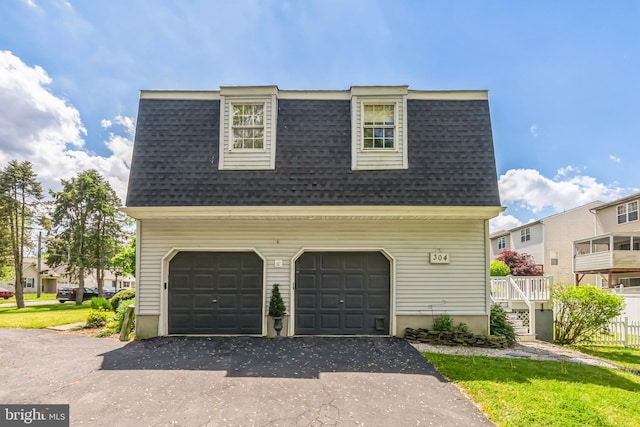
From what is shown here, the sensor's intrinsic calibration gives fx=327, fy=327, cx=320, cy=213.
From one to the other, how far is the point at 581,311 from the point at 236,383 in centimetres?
953

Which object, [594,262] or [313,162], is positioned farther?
[594,262]

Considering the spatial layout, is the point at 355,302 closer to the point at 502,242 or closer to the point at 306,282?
the point at 306,282

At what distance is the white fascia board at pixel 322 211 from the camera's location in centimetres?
779

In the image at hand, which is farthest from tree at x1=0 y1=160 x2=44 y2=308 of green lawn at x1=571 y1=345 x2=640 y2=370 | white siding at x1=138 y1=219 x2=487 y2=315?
green lawn at x1=571 y1=345 x2=640 y2=370

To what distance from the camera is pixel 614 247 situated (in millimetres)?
21141

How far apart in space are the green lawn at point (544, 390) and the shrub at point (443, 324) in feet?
4.08

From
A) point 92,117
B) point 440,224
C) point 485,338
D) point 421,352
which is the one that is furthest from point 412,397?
point 92,117

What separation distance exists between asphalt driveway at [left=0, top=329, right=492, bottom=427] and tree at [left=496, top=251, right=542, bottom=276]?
20.3m

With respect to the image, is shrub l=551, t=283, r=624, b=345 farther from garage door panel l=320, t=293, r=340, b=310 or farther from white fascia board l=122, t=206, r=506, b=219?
garage door panel l=320, t=293, r=340, b=310

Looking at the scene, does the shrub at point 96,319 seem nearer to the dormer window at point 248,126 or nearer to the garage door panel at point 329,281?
the dormer window at point 248,126

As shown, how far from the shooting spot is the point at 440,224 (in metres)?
8.31

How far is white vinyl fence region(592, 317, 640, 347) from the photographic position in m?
9.66

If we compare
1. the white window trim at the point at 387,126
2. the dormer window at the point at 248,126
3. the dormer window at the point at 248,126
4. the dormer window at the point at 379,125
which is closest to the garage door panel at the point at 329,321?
the dormer window at the point at 379,125

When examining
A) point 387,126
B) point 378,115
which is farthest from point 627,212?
point 378,115
